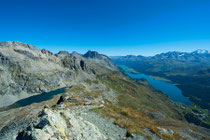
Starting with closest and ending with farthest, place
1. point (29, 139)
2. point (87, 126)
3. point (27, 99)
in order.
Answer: point (29, 139) < point (87, 126) < point (27, 99)

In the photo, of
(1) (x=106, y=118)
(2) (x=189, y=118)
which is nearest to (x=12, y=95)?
(1) (x=106, y=118)

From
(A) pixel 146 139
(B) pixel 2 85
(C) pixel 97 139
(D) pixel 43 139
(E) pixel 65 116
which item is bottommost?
(B) pixel 2 85

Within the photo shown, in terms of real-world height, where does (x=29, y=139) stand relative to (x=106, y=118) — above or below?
above

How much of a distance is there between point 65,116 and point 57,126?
3.82 m

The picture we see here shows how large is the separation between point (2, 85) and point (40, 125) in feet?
863

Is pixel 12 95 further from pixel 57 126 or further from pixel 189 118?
pixel 189 118

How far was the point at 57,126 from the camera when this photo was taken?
1252 centimetres

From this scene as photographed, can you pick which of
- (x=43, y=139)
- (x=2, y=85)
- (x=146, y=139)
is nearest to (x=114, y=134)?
(x=146, y=139)

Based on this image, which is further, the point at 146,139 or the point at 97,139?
the point at 146,139

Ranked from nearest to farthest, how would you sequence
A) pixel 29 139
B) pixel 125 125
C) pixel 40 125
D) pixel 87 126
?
pixel 29 139 → pixel 40 125 → pixel 87 126 → pixel 125 125

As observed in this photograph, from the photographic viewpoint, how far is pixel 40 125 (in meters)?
11.8

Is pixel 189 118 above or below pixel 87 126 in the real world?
below

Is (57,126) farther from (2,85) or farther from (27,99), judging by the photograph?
(2,85)

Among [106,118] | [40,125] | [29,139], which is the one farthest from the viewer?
[106,118]
